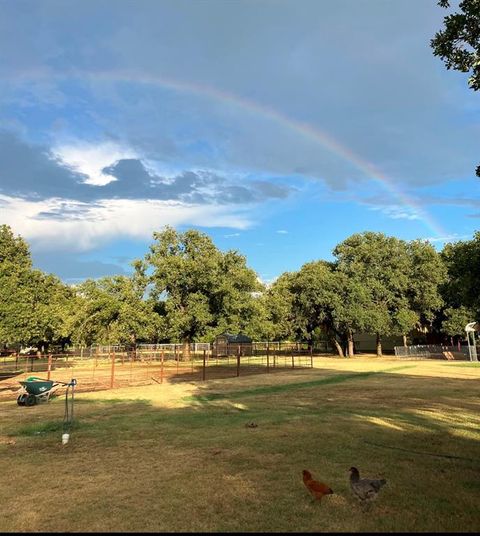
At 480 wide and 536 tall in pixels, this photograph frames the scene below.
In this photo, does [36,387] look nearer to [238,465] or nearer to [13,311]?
[238,465]

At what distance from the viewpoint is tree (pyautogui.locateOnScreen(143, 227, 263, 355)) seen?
157 feet

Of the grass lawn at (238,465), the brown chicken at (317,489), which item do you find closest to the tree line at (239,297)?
the grass lawn at (238,465)

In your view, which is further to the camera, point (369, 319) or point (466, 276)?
point (369, 319)

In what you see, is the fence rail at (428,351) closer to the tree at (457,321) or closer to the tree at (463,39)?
the tree at (457,321)

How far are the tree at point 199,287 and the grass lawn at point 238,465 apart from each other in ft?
103

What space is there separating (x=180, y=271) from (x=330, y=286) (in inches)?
790

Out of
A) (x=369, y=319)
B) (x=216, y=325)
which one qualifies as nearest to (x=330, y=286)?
(x=369, y=319)

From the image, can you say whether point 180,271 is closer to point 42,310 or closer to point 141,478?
point 42,310

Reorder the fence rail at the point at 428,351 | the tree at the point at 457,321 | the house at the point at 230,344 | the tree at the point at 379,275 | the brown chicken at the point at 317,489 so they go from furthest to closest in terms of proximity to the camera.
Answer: the house at the point at 230,344 → the tree at the point at 379,275 → the tree at the point at 457,321 → the fence rail at the point at 428,351 → the brown chicken at the point at 317,489

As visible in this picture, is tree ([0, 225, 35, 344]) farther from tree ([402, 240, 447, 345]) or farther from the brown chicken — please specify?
tree ([402, 240, 447, 345])

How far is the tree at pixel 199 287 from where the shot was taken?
47969 mm

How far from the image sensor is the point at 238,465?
8453mm

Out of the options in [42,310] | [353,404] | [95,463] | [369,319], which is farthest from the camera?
[369,319]

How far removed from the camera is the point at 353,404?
15852 millimetres
